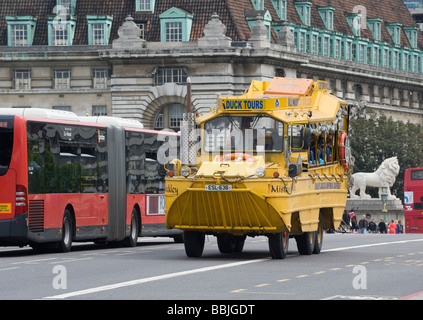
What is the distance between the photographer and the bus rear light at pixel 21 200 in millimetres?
31578

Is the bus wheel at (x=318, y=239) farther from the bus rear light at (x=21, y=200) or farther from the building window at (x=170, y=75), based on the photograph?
the building window at (x=170, y=75)

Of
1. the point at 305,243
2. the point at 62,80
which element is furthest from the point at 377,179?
the point at 305,243

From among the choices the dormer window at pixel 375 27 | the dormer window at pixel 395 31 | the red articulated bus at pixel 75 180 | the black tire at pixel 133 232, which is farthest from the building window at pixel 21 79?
the black tire at pixel 133 232

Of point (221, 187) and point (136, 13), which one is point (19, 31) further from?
point (221, 187)

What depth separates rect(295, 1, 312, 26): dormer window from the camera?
103 m

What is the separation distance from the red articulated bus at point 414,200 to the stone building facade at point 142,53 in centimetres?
2526

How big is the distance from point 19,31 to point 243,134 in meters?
66.7

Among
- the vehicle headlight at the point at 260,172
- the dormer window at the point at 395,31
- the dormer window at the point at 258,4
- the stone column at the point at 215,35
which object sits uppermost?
the dormer window at the point at 395,31

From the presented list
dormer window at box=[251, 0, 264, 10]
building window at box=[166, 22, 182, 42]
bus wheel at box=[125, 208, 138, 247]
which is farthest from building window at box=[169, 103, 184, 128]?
bus wheel at box=[125, 208, 138, 247]

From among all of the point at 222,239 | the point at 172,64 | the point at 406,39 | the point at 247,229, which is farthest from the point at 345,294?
the point at 406,39

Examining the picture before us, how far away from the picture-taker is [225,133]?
1191 inches

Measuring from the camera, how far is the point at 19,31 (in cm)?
9494

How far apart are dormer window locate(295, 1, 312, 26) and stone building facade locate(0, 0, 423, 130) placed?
7.87ft

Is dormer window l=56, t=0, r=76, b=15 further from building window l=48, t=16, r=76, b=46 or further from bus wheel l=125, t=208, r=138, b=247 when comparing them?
bus wheel l=125, t=208, r=138, b=247
